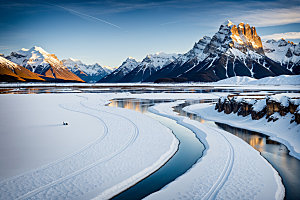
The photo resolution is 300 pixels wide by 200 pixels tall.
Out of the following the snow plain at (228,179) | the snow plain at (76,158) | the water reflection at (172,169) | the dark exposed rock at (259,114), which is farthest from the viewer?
the dark exposed rock at (259,114)

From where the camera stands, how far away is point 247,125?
84.3ft

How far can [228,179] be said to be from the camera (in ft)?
37.9

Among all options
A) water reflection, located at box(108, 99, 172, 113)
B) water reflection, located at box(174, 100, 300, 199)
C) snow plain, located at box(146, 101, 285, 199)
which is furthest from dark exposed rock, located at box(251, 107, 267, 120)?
water reflection, located at box(108, 99, 172, 113)

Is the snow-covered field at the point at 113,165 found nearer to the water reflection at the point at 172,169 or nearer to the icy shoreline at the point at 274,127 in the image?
the water reflection at the point at 172,169

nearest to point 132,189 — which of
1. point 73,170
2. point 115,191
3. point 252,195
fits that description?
point 115,191

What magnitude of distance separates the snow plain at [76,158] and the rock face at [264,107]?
1191 centimetres

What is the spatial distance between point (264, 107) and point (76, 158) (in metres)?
22.0

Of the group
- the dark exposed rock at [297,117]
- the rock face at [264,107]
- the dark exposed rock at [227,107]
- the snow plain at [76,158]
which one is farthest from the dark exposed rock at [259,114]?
the snow plain at [76,158]

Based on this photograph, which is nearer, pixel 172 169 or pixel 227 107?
pixel 172 169

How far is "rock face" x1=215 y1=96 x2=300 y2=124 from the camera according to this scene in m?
23.0

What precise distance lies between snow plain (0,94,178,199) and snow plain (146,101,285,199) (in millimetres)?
A: 2257

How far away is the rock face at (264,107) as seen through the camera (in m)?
23.0

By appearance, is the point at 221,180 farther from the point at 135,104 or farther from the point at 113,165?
the point at 135,104

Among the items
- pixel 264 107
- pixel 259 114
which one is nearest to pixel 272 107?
pixel 264 107
